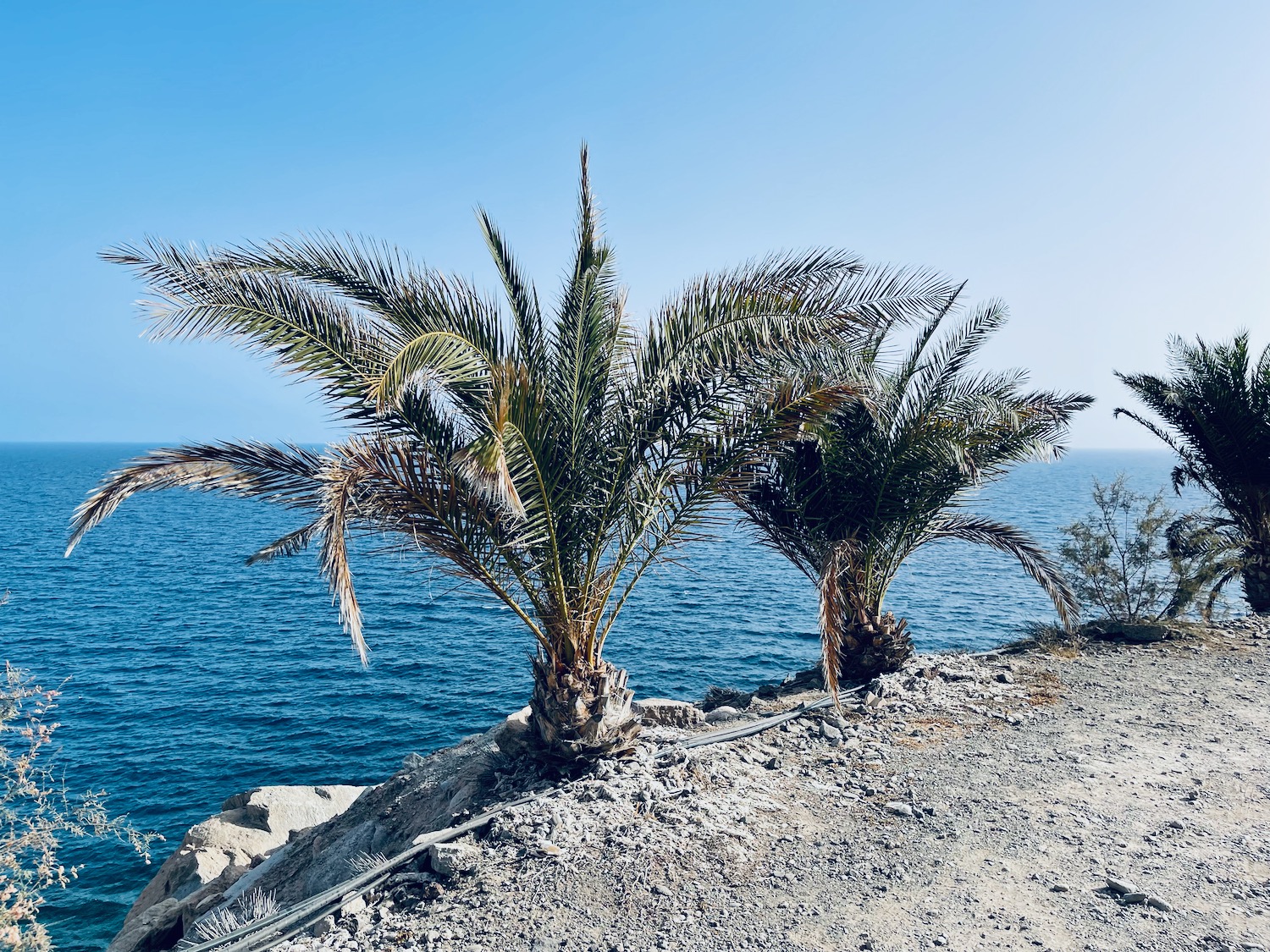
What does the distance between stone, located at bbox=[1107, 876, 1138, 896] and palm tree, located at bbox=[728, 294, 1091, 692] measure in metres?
3.60

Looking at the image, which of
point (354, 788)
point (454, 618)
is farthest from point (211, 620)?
point (354, 788)

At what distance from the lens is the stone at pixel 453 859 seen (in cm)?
562

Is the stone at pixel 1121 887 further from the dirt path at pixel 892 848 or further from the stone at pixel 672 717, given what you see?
the stone at pixel 672 717

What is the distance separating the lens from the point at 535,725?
7051 mm

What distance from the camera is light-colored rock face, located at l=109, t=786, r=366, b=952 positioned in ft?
29.7

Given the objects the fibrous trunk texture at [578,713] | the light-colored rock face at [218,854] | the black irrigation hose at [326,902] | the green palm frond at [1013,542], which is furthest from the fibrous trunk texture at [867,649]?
the light-colored rock face at [218,854]

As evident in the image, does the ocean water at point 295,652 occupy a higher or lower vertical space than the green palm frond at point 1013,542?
lower

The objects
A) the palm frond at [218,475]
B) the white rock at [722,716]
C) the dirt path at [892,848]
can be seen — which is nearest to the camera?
the dirt path at [892,848]

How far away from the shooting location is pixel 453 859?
5.63 m

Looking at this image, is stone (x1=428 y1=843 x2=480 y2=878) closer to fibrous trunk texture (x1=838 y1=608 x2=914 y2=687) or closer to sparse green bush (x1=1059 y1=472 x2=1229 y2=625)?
fibrous trunk texture (x1=838 y1=608 x2=914 y2=687)

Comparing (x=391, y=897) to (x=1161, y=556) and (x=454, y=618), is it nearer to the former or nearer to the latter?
(x=1161, y=556)

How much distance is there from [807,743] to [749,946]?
331 cm

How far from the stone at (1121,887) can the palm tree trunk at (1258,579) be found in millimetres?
10469

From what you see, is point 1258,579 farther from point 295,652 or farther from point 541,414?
point 295,652
